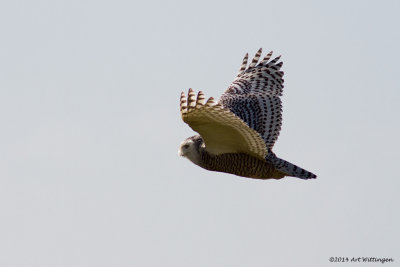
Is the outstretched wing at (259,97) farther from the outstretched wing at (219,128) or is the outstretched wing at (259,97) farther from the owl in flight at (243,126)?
the outstretched wing at (219,128)

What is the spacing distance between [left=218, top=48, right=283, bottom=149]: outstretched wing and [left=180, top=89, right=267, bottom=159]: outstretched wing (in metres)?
1.59

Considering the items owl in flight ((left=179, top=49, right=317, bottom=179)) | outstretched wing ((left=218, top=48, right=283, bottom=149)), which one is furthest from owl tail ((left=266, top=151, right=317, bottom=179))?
outstretched wing ((left=218, top=48, right=283, bottom=149))

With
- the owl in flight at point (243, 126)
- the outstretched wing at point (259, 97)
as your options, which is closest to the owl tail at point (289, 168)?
the owl in flight at point (243, 126)

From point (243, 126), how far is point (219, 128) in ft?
1.56

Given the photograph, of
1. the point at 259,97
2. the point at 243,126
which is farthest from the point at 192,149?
the point at 259,97

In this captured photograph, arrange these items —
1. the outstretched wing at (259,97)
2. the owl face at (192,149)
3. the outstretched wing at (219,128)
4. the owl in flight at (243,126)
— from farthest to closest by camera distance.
→ the outstretched wing at (259,97) < the owl face at (192,149) < the owl in flight at (243,126) < the outstretched wing at (219,128)


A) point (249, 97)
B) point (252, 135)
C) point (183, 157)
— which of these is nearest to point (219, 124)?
point (252, 135)

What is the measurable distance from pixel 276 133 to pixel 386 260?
11.8 feet

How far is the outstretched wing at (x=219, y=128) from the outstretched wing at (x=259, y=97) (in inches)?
62.6

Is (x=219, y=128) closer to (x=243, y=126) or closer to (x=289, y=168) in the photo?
(x=243, y=126)

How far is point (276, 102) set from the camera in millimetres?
19094

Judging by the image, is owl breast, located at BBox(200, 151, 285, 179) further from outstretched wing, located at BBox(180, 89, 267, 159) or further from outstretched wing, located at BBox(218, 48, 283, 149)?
outstretched wing, located at BBox(218, 48, 283, 149)

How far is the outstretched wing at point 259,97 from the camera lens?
1822 centimetres

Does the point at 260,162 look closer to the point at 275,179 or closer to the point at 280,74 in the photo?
the point at 275,179
